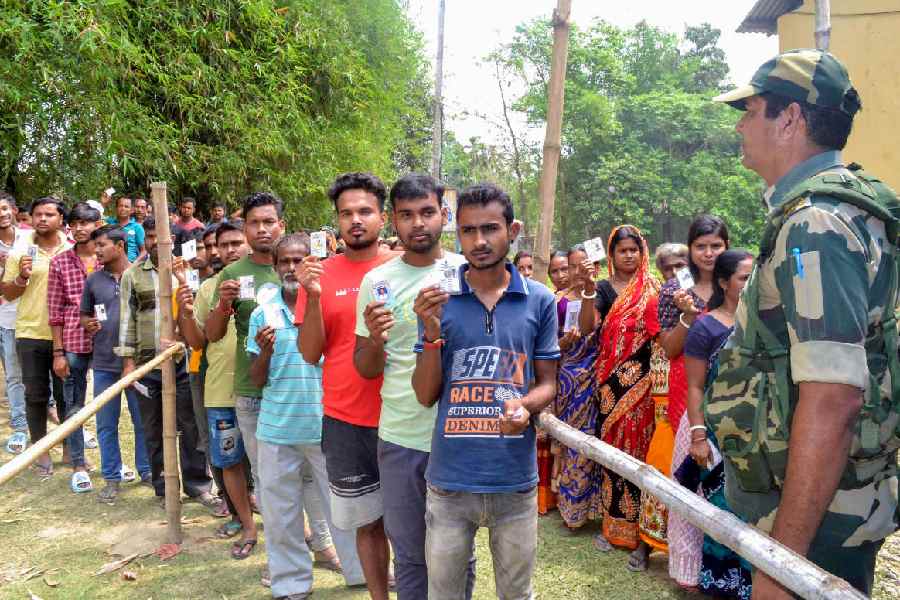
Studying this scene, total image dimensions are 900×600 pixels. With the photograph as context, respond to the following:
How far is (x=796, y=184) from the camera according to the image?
165cm

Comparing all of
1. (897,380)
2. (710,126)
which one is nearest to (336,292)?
(897,380)

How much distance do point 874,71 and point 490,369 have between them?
9864 millimetres

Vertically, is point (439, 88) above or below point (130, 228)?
above

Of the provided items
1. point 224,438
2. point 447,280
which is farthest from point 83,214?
point 447,280

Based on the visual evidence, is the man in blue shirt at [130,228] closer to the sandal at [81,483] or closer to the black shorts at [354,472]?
the sandal at [81,483]

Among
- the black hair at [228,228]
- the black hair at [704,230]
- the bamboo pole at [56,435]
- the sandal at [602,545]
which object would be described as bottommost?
the sandal at [602,545]

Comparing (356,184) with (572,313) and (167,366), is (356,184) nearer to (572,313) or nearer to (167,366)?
(572,313)

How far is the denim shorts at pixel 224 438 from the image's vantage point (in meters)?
4.19

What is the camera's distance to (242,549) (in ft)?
13.7

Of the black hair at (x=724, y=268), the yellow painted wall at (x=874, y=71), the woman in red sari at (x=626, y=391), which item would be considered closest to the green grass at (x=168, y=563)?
the woman in red sari at (x=626, y=391)

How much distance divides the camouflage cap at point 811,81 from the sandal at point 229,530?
408 cm

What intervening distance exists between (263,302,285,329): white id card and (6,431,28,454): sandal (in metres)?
4.26

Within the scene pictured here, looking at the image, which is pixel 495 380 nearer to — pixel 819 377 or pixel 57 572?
pixel 819 377

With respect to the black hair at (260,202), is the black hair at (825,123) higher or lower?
higher
